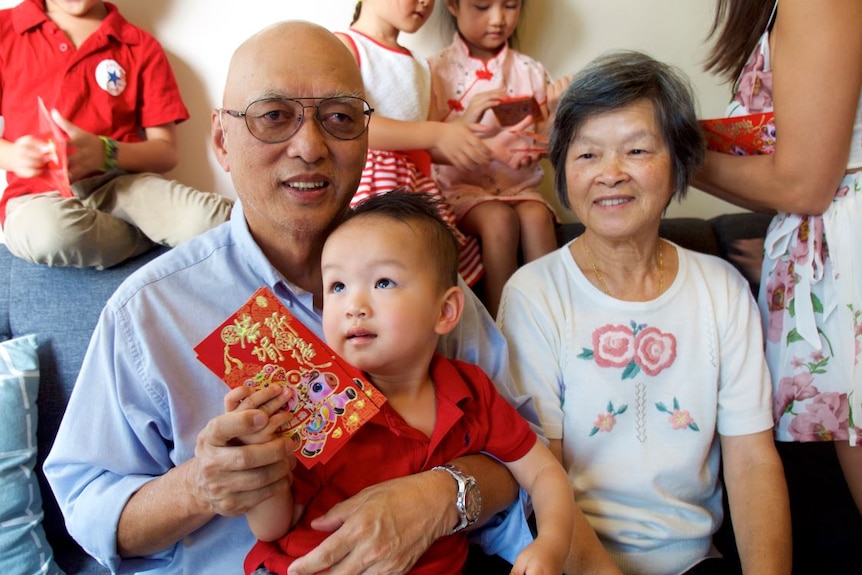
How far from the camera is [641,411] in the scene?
1454 mm

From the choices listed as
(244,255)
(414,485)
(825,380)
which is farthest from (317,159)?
(825,380)

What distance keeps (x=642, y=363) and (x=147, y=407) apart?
39.1 inches

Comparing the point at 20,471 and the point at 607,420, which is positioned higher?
the point at 607,420

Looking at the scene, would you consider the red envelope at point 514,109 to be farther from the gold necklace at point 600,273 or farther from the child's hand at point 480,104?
the gold necklace at point 600,273

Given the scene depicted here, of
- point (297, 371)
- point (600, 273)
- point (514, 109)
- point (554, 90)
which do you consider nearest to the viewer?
point (297, 371)

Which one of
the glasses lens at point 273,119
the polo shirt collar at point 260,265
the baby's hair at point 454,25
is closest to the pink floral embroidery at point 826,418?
the polo shirt collar at point 260,265

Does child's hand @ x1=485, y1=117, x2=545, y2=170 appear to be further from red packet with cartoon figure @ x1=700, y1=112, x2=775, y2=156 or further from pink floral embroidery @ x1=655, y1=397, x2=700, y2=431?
pink floral embroidery @ x1=655, y1=397, x2=700, y2=431

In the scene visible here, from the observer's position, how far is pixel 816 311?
1.50 m

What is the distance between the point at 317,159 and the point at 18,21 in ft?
4.38

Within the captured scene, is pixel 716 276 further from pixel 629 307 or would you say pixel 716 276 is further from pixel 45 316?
pixel 45 316

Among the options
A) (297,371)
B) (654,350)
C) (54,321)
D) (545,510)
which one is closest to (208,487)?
(297,371)

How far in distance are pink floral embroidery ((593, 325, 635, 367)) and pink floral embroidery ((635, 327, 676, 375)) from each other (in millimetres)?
18

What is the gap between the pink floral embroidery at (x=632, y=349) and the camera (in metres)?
1.46

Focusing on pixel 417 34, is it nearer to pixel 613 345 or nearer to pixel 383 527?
pixel 613 345
